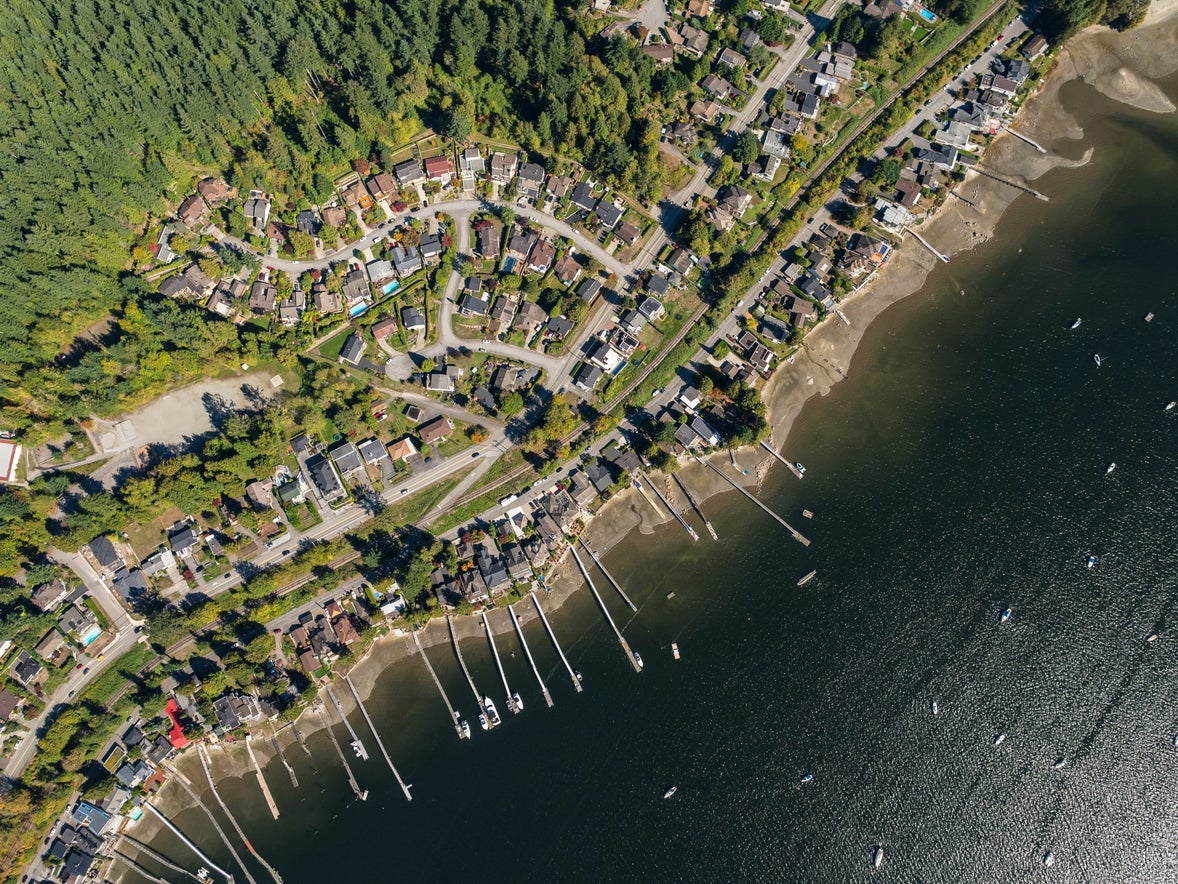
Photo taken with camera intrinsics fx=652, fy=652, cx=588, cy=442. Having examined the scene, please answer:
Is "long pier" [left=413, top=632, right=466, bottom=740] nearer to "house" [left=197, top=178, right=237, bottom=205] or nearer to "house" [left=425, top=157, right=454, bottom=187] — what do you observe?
"house" [left=425, top=157, right=454, bottom=187]

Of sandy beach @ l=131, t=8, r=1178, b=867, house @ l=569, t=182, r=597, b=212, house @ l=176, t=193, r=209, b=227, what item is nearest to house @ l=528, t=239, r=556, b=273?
house @ l=569, t=182, r=597, b=212

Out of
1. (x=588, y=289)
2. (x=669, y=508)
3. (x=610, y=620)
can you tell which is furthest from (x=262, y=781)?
(x=588, y=289)

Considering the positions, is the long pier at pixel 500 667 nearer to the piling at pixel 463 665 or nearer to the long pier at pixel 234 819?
the piling at pixel 463 665

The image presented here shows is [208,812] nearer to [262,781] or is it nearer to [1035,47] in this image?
[262,781]

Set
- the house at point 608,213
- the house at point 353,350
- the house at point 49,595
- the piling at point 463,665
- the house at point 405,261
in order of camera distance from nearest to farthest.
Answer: the house at point 49,595 → the piling at point 463,665 → the house at point 353,350 → the house at point 405,261 → the house at point 608,213

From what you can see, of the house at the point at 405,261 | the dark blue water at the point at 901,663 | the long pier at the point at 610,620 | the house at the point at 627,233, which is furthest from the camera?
the house at the point at 627,233

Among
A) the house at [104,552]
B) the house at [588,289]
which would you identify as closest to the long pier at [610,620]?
the house at [588,289]
